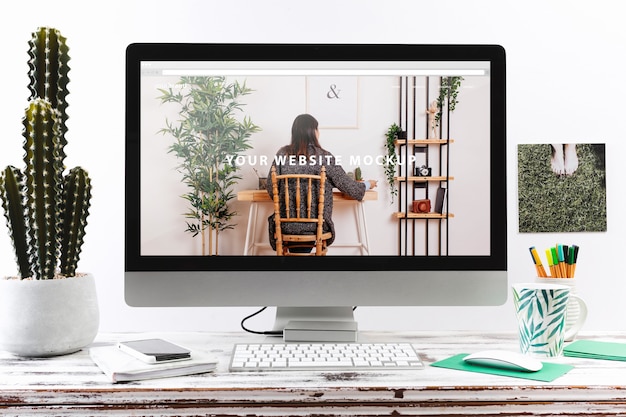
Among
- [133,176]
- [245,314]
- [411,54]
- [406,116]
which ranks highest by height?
[411,54]

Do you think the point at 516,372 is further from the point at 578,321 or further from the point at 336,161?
the point at 336,161

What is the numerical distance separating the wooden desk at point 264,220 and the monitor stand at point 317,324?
154mm

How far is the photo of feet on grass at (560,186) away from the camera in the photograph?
5.10 ft

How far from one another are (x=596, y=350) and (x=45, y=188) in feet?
3.56

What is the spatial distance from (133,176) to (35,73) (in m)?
0.28

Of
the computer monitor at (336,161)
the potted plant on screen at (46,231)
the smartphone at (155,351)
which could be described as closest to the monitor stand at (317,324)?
the computer monitor at (336,161)

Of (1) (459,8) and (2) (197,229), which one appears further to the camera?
(1) (459,8)

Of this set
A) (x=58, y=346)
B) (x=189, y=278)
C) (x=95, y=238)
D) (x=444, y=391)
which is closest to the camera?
(x=444, y=391)

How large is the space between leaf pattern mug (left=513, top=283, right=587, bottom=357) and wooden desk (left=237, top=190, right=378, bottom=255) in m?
0.32

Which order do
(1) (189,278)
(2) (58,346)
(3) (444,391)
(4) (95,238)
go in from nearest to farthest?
(3) (444,391), (2) (58,346), (1) (189,278), (4) (95,238)

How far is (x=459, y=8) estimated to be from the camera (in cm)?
157

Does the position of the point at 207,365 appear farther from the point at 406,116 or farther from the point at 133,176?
the point at 406,116

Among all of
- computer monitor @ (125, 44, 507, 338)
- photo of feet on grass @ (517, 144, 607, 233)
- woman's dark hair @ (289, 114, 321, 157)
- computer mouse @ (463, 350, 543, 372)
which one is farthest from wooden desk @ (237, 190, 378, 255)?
photo of feet on grass @ (517, 144, 607, 233)

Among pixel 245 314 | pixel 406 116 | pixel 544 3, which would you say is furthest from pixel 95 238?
pixel 544 3
